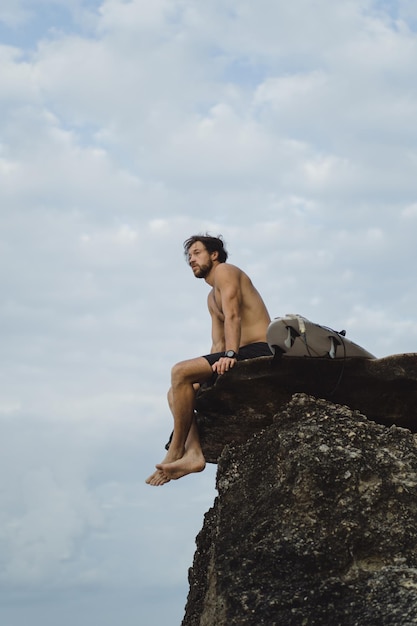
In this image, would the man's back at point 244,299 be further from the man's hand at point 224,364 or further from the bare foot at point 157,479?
the bare foot at point 157,479

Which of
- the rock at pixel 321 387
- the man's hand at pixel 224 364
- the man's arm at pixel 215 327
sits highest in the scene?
the man's arm at pixel 215 327

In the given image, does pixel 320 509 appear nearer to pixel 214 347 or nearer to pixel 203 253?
pixel 214 347

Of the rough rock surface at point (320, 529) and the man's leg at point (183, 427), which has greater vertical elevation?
the man's leg at point (183, 427)

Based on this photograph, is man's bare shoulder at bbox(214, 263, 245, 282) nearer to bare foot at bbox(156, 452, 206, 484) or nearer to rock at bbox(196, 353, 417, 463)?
rock at bbox(196, 353, 417, 463)

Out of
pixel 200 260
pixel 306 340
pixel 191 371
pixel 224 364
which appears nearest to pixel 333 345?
pixel 306 340

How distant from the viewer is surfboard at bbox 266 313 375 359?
7.79 metres

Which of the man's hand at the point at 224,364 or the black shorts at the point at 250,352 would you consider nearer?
the man's hand at the point at 224,364

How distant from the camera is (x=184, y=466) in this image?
8.80 meters

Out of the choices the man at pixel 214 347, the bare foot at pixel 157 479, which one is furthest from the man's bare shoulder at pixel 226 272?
the bare foot at pixel 157 479

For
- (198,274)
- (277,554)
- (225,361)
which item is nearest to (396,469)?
(277,554)

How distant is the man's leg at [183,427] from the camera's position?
8.60 m

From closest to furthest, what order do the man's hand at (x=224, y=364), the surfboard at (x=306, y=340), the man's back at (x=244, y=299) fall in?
the surfboard at (x=306, y=340), the man's hand at (x=224, y=364), the man's back at (x=244, y=299)

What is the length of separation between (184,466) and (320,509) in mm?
2099

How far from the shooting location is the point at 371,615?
6.49 metres
